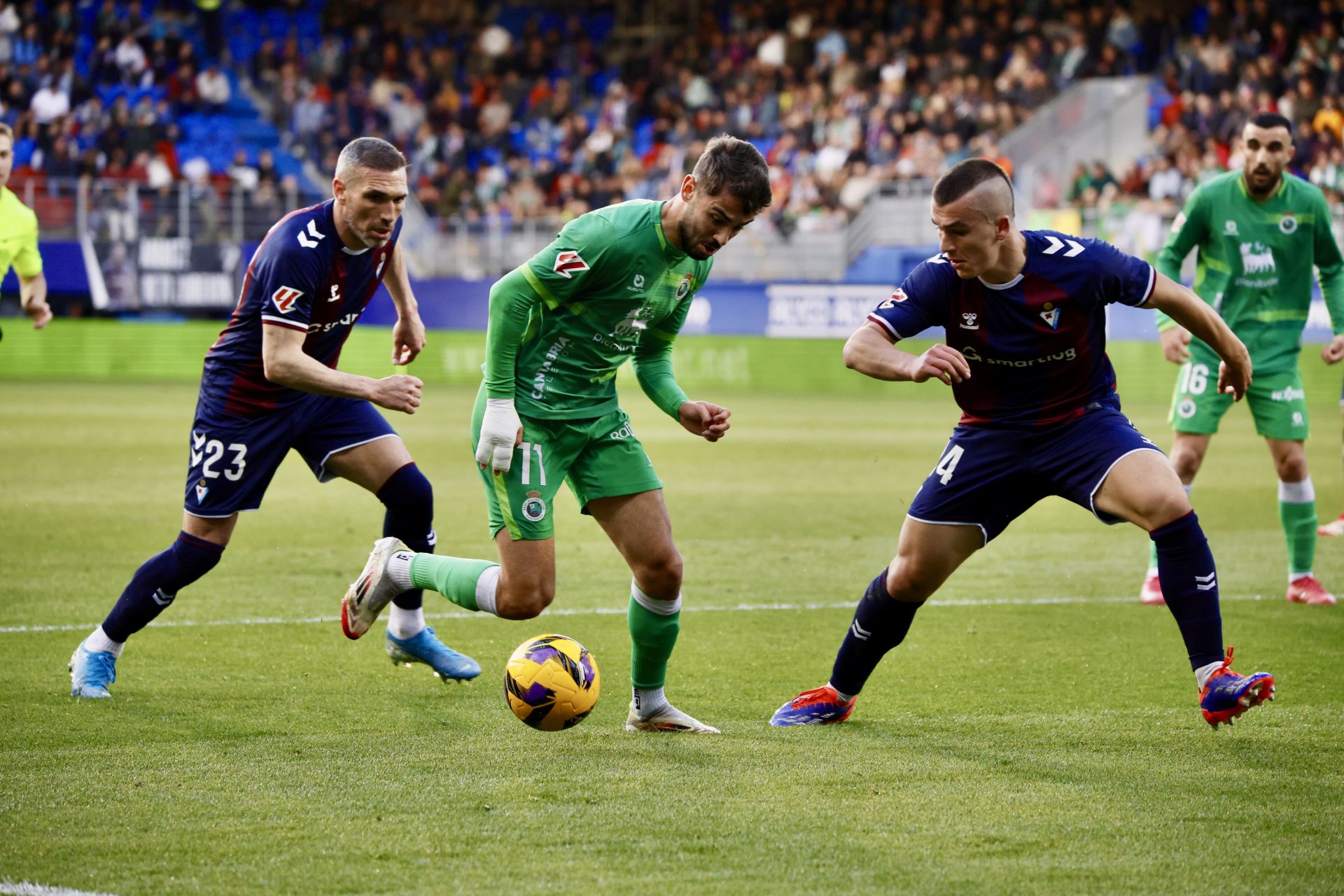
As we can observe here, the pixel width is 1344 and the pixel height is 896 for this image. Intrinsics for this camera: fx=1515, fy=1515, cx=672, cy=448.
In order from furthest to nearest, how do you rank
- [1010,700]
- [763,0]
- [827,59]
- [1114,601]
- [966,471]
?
[763,0] → [827,59] → [1114,601] → [1010,700] → [966,471]

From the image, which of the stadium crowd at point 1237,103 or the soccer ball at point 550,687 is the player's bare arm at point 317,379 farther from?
the stadium crowd at point 1237,103

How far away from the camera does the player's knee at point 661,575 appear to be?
5.46 meters

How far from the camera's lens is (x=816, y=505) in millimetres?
12539

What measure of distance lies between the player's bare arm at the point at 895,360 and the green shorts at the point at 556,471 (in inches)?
33.6

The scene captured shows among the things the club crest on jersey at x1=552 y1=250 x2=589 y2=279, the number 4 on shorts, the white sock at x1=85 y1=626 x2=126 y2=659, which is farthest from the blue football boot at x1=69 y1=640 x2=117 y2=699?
the number 4 on shorts


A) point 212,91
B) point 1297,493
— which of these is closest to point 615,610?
point 1297,493

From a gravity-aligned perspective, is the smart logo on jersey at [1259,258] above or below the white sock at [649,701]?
above

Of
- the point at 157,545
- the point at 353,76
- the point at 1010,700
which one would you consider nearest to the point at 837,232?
the point at 353,76

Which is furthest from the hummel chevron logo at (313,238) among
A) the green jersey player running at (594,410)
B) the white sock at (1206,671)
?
the white sock at (1206,671)

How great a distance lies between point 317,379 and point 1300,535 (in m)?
5.70

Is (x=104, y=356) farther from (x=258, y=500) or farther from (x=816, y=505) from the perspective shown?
(x=258, y=500)

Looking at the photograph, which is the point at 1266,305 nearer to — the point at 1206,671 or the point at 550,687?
the point at 1206,671

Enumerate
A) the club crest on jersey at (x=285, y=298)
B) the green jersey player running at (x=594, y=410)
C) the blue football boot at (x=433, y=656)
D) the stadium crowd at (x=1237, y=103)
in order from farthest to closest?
the stadium crowd at (x=1237, y=103) → the blue football boot at (x=433, y=656) → the club crest on jersey at (x=285, y=298) → the green jersey player running at (x=594, y=410)

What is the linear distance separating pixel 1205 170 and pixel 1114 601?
18.3 m
